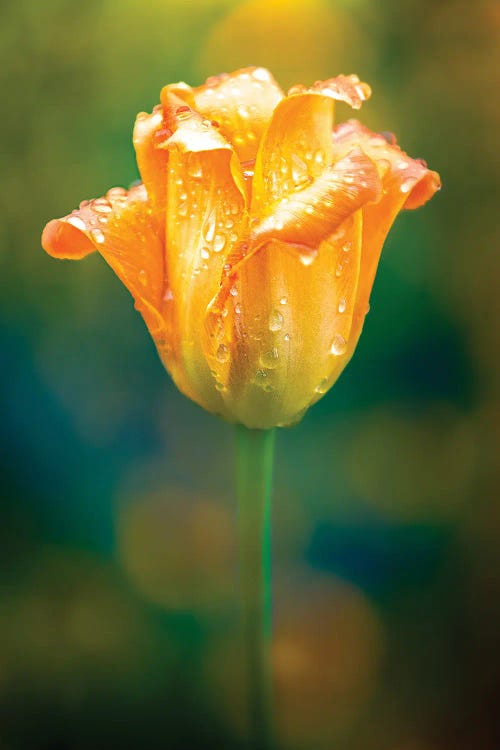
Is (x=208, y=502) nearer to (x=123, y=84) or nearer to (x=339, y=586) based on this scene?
(x=339, y=586)

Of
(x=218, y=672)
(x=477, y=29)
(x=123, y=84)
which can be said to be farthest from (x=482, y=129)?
(x=218, y=672)

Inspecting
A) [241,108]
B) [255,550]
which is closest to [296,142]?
[241,108]

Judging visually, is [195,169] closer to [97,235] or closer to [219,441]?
[97,235]

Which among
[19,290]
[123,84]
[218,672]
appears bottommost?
[218,672]

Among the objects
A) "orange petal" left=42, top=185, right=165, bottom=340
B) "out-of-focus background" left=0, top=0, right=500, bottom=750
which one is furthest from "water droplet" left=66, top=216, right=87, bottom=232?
"out-of-focus background" left=0, top=0, right=500, bottom=750

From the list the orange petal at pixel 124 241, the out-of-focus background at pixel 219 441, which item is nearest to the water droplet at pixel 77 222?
the orange petal at pixel 124 241

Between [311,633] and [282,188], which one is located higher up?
[282,188]
